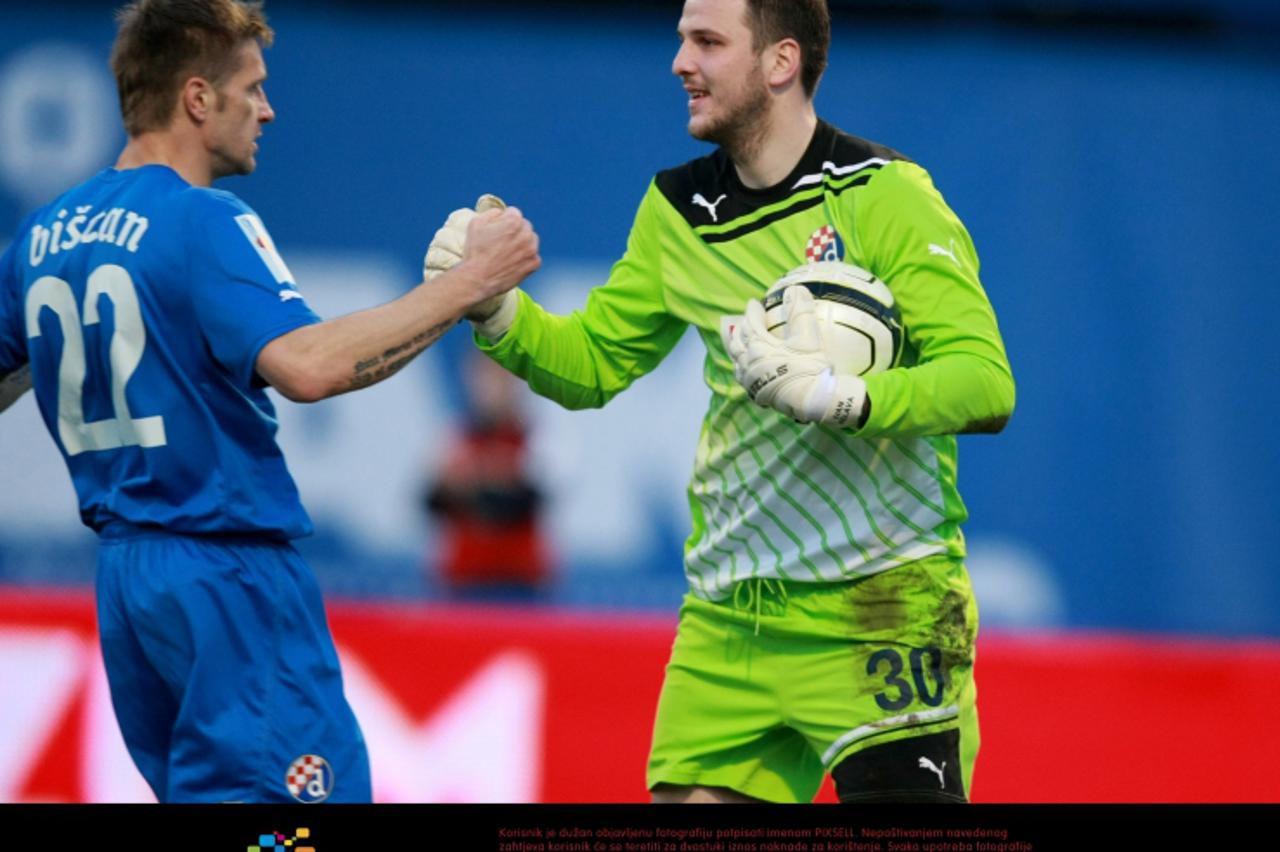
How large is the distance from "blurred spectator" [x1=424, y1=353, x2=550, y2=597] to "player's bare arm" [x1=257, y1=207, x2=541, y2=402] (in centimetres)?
477

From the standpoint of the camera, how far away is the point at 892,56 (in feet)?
39.2

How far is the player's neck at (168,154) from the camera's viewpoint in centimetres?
480

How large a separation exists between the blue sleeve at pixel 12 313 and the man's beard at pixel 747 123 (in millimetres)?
1808

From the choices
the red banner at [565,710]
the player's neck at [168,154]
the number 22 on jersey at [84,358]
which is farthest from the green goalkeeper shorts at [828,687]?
the red banner at [565,710]

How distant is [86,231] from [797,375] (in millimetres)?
1771

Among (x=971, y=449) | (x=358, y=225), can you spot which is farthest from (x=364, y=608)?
(x=971, y=449)

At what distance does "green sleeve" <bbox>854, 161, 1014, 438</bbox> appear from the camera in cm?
460

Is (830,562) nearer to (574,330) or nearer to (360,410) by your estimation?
(574,330)

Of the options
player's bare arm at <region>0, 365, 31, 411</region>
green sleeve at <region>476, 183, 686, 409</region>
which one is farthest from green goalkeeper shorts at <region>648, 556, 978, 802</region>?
player's bare arm at <region>0, 365, 31, 411</region>

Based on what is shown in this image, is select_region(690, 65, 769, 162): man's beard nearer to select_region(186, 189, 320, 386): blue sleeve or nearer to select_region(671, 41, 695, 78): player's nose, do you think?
select_region(671, 41, 695, 78): player's nose

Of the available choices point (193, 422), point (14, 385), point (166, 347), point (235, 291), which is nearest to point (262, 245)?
point (235, 291)

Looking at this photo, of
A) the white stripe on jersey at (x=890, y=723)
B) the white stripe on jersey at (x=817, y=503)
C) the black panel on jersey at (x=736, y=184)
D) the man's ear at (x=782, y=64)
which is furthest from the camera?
the man's ear at (x=782, y=64)

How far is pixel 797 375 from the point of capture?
4.56m
